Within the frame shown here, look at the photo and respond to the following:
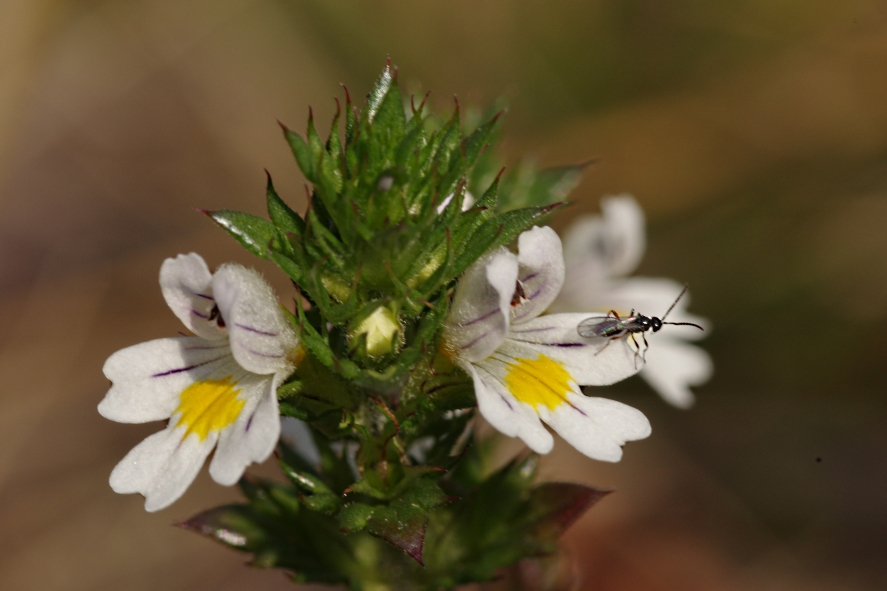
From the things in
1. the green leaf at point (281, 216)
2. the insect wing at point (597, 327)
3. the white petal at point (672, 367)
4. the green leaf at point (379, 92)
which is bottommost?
the green leaf at point (281, 216)

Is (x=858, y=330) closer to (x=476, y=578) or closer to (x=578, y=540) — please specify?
(x=578, y=540)

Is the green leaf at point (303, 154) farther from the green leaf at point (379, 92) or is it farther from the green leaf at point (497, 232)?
the green leaf at point (497, 232)

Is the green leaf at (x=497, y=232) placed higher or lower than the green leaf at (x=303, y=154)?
higher

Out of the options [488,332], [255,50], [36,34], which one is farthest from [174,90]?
[488,332]

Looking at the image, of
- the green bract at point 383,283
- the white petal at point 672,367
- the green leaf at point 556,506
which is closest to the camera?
the green bract at point 383,283

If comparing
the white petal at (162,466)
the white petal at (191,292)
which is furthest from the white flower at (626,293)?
the white petal at (162,466)

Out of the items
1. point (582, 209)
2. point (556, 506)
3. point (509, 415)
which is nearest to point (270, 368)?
point (509, 415)

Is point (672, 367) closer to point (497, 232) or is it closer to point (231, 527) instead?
point (497, 232)
